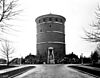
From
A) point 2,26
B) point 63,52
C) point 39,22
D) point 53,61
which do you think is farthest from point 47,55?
point 2,26

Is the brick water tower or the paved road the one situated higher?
the brick water tower

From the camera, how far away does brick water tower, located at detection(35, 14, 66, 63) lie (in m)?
51.0

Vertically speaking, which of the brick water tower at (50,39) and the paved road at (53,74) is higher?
the brick water tower at (50,39)

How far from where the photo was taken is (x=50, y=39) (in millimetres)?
51031

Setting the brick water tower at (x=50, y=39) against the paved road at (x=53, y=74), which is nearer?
the paved road at (x=53, y=74)

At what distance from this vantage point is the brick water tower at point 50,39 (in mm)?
51031

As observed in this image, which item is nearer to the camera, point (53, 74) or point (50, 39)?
point (53, 74)

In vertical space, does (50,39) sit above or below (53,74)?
above

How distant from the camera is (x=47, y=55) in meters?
51.0

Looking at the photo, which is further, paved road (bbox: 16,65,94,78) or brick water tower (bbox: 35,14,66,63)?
brick water tower (bbox: 35,14,66,63)

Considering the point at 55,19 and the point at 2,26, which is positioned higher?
the point at 55,19

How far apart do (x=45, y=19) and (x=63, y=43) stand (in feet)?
34.5

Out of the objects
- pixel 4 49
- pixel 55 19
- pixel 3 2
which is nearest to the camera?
pixel 3 2

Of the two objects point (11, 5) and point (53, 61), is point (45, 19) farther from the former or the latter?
point (11, 5)
